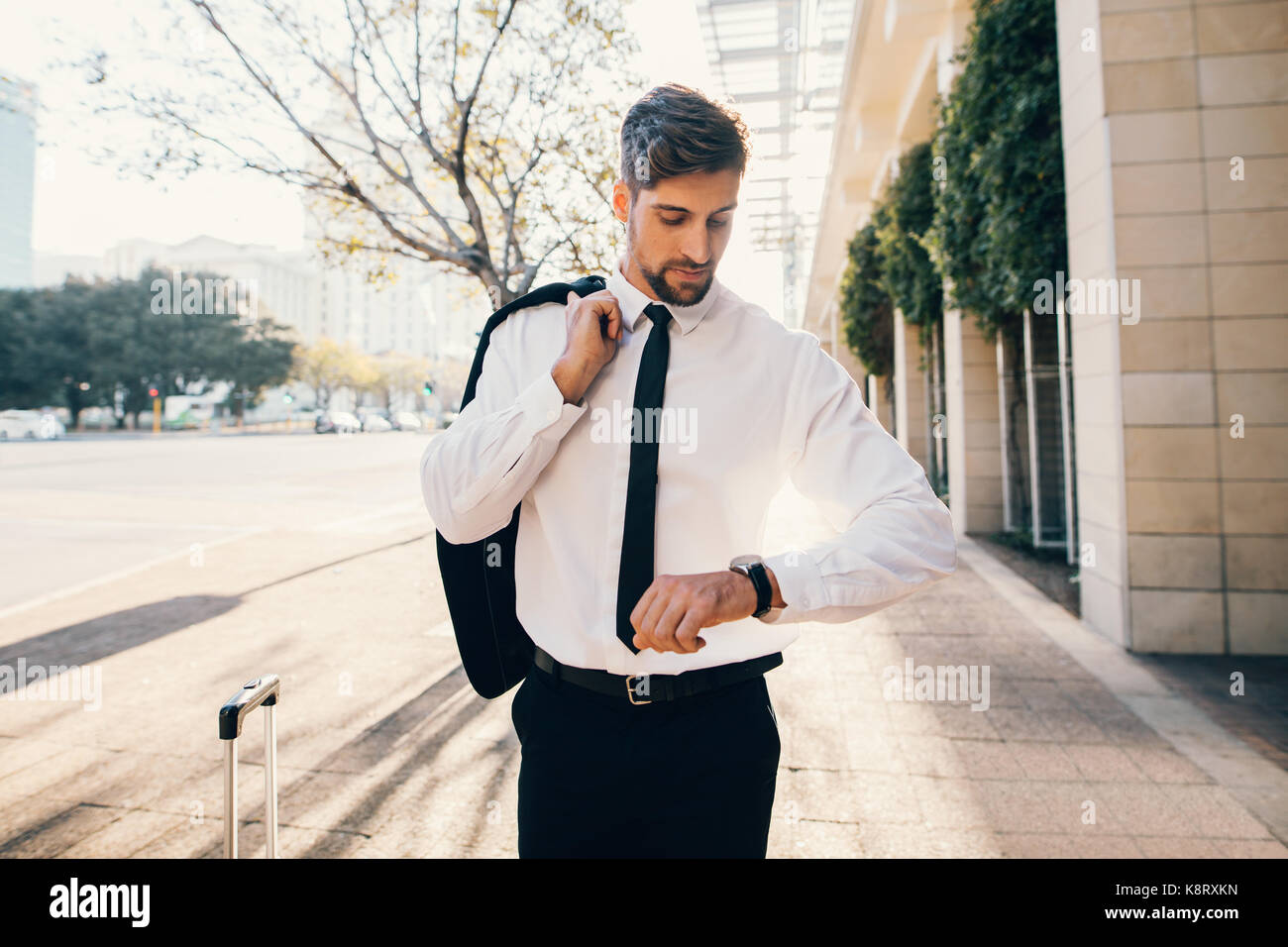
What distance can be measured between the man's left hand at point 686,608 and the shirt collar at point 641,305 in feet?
1.84

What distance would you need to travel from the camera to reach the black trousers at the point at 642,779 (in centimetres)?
134

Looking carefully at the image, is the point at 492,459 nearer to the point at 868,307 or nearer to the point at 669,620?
the point at 669,620

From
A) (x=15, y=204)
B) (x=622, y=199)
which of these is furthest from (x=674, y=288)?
(x=15, y=204)

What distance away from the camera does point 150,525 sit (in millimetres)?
10758

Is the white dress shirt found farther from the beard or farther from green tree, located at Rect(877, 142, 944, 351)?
green tree, located at Rect(877, 142, 944, 351)

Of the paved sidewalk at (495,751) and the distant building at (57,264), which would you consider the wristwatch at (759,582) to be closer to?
the paved sidewalk at (495,751)

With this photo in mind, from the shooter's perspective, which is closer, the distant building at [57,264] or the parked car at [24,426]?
the parked car at [24,426]

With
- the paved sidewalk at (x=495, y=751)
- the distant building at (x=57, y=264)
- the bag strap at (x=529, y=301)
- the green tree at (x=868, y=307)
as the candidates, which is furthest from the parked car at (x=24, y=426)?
the distant building at (x=57, y=264)

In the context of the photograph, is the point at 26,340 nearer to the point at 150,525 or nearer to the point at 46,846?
the point at 150,525

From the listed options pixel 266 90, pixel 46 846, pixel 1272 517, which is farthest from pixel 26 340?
pixel 1272 517

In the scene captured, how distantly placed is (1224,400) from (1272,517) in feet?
2.69

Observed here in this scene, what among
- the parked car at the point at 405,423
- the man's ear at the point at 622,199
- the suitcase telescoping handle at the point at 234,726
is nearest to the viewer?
the man's ear at the point at 622,199

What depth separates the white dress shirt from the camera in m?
1.26

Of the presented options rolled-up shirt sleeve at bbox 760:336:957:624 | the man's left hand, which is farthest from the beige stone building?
the man's left hand
